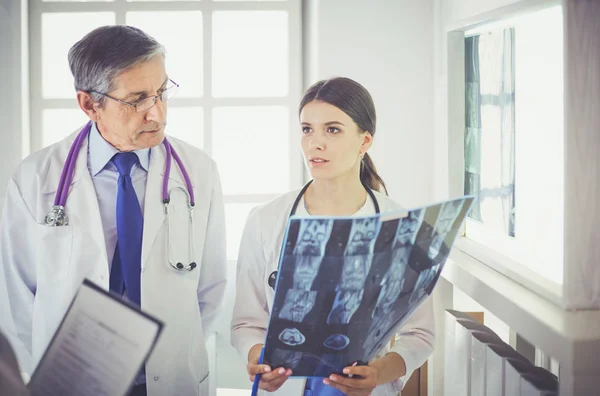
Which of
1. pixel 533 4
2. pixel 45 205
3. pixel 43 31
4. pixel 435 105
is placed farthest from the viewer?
pixel 43 31

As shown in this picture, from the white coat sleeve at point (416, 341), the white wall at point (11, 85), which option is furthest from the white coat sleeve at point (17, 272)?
the white wall at point (11, 85)

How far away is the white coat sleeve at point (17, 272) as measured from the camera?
1.64 meters

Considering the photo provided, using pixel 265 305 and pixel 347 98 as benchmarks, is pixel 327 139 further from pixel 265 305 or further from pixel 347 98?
pixel 265 305

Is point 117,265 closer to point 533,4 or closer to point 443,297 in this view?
point 443,297

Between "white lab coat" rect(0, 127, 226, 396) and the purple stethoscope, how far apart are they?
0.01 m

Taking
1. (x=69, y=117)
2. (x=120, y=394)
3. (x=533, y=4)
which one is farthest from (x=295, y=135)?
(x=120, y=394)

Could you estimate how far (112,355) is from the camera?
0.95 metres

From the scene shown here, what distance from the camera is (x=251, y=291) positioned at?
1.53 m

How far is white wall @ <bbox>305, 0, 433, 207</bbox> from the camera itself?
2621mm

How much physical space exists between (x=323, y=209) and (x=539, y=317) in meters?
0.57

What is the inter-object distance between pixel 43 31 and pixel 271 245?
2040 millimetres

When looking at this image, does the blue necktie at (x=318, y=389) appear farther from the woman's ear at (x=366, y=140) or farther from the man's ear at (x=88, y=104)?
the man's ear at (x=88, y=104)

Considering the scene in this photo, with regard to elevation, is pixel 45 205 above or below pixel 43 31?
below

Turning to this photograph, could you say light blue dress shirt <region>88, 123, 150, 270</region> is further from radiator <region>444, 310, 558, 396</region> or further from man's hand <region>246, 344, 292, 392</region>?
radiator <region>444, 310, 558, 396</region>
